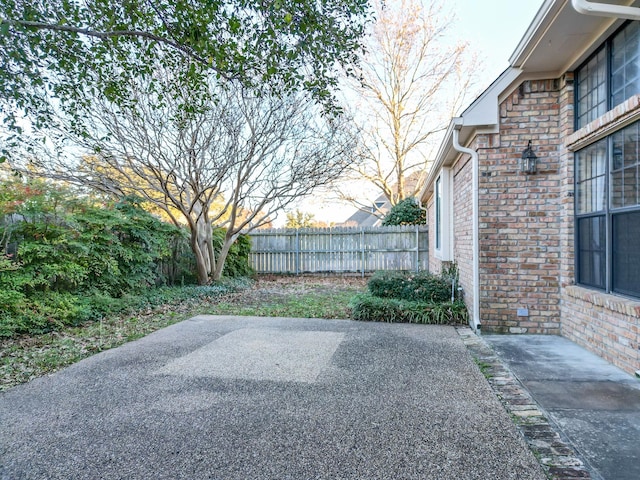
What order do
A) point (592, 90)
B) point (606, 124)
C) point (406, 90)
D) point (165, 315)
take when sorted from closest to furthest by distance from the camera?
point (606, 124) → point (592, 90) → point (165, 315) → point (406, 90)

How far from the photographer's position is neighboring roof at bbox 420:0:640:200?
379 centimetres

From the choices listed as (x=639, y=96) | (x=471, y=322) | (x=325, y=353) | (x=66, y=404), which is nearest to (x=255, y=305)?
(x=325, y=353)

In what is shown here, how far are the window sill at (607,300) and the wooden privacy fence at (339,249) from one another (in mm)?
8691

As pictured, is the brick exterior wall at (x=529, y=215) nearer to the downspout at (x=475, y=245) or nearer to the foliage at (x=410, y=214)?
the downspout at (x=475, y=245)

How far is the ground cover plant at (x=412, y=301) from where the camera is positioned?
6082 millimetres

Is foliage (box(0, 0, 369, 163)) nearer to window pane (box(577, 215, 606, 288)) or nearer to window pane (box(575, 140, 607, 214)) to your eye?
window pane (box(575, 140, 607, 214))

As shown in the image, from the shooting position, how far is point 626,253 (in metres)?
3.74

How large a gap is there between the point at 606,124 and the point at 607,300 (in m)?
1.73

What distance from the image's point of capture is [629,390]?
3217 millimetres

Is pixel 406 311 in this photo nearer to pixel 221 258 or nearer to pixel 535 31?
pixel 535 31

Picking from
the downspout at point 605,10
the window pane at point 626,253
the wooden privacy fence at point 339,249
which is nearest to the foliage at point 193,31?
the downspout at point 605,10

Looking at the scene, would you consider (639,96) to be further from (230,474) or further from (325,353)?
(230,474)

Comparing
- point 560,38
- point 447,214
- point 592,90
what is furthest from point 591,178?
point 447,214

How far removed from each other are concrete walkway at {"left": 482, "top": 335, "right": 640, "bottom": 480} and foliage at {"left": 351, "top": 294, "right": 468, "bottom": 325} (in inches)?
48.2
